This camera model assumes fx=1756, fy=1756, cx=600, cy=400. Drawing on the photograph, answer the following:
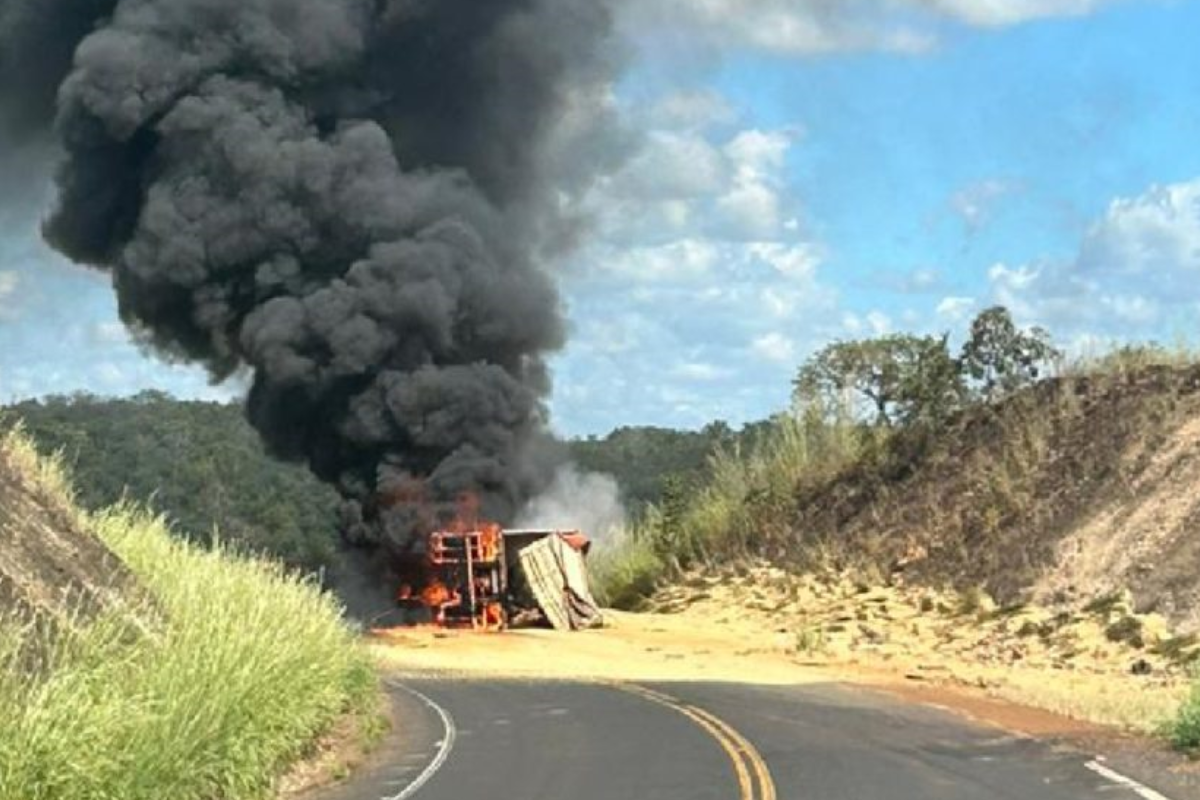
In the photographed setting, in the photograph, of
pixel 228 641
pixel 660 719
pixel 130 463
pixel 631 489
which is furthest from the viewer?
pixel 631 489

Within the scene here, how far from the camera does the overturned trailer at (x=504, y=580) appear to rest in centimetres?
3309

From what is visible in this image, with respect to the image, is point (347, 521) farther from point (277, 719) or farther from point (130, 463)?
point (277, 719)

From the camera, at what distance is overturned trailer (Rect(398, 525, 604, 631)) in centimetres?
3309

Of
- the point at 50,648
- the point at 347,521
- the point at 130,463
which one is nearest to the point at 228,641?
the point at 50,648

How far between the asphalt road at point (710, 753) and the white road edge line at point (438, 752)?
0.02 m

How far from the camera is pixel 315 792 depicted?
14.4 m

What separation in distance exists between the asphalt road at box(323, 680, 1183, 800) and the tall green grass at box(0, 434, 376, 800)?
0.96 meters

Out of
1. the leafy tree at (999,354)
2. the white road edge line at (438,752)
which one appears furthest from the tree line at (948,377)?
the white road edge line at (438,752)

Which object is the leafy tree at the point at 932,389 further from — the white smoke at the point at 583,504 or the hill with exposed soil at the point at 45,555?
the hill with exposed soil at the point at 45,555

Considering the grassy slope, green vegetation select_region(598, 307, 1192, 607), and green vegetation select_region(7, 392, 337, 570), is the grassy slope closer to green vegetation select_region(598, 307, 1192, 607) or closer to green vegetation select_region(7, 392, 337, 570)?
green vegetation select_region(598, 307, 1192, 607)

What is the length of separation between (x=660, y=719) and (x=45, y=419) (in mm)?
29610

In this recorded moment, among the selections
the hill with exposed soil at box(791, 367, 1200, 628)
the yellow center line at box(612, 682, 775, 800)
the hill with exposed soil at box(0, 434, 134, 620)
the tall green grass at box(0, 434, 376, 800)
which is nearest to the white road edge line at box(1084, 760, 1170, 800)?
the yellow center line at box(612, 682, 775, 800)

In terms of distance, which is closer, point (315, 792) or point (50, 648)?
point (50, 648)

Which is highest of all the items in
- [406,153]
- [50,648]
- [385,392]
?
[406,153]
